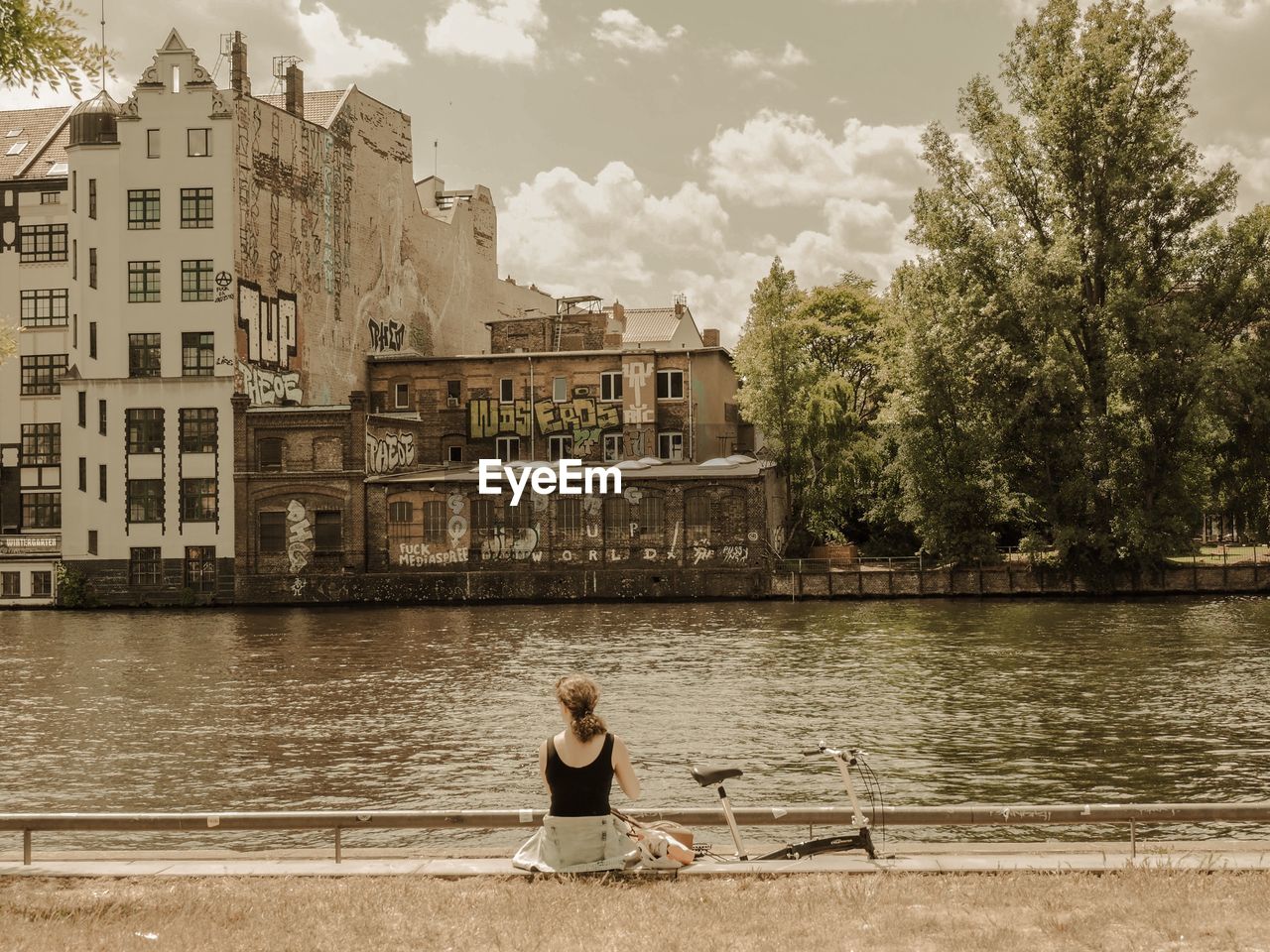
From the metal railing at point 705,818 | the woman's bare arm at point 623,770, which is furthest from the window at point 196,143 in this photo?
the woman's bare arm at point 623,770

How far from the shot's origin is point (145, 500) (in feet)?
218

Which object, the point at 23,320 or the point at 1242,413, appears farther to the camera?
the point at 23,320

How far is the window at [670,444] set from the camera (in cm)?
7431

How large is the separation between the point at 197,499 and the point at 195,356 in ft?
23.5

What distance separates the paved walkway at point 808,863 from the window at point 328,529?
178 ft

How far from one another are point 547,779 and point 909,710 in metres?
18.4

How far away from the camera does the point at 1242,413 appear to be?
198ft

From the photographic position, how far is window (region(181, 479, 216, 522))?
6606 centimetres

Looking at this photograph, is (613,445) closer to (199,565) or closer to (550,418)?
(550,418)

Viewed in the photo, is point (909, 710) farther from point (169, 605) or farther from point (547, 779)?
point (169, 605)

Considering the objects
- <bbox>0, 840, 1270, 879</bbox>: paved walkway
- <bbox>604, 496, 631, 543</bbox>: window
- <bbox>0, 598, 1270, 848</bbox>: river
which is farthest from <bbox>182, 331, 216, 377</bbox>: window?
<bbox>0, 840, 1270, 879</bbox>: paved walkway

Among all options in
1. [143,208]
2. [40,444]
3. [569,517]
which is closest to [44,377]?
[40,444]

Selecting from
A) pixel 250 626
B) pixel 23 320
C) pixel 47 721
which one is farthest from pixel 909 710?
pixel 23 320

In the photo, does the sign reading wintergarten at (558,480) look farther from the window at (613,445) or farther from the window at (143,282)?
the window at (143,282)
